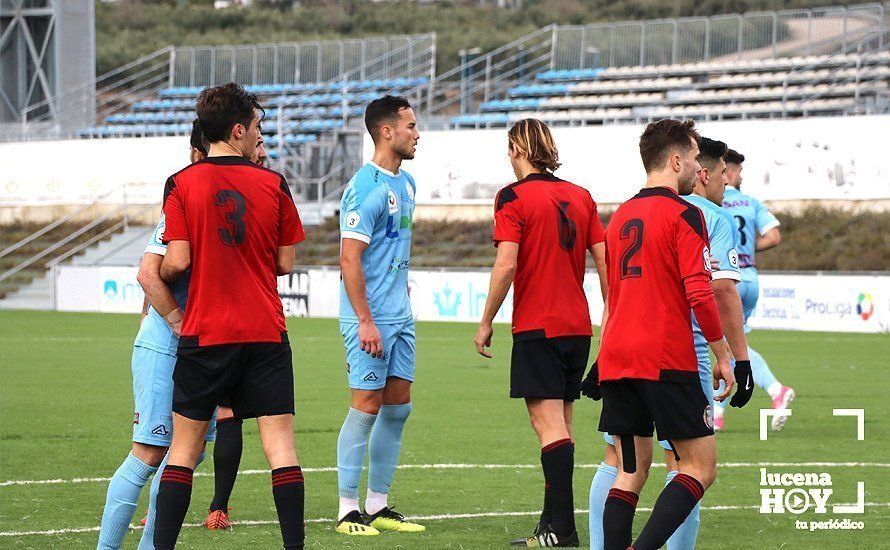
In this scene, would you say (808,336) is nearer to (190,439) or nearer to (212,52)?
(190,439)

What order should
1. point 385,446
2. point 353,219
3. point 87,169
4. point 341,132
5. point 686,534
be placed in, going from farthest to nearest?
1. point 87,169
2. point 341,132
3. point 385,446
4. point 353,219
5. point 686,534

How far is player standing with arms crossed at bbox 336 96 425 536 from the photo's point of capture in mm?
7055

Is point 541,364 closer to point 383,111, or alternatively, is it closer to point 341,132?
point 383,111

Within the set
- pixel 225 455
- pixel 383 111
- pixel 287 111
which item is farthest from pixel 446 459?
pixel 287 111

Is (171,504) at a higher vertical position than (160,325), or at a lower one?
lower

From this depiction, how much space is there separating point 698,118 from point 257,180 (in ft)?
96.2

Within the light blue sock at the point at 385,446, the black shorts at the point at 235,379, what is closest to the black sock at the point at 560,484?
the light blue sock at the point at 385,446

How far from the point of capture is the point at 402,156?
7.31 m

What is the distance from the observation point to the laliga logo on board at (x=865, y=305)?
22.7 m

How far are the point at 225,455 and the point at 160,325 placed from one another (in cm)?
139

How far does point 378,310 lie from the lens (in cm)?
717

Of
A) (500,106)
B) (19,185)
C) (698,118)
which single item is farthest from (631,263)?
(19,185)

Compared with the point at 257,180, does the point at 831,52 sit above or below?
above

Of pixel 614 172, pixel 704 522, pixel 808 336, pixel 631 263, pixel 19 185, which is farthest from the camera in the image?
pixel 19 185
